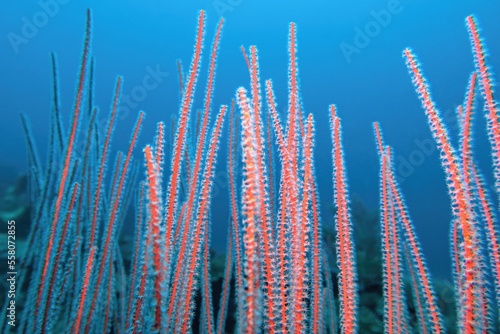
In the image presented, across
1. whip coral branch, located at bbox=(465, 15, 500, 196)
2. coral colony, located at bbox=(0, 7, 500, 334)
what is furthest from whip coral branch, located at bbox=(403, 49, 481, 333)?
whip coral branch, located at bbox=(465, 15, 500, 196)

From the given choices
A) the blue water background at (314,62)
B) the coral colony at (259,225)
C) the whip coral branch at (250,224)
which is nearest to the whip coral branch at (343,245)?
the coral colony at (259,225)

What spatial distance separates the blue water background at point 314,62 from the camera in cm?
2845

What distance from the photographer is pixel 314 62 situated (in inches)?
1276

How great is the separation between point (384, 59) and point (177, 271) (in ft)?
118

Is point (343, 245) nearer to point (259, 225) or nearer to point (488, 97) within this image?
point (259, 225)

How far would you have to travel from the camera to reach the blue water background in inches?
1120

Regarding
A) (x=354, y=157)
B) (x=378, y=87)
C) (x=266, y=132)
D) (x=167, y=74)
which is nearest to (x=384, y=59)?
(x=378, y=87)

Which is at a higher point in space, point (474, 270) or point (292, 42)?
point (292, 42)

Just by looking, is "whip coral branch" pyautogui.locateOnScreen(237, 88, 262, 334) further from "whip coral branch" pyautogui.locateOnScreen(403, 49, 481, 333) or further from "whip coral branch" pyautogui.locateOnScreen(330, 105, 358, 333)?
"whip coral branch" pyautogui.locateOnScreen(403, 49, 481, 333)

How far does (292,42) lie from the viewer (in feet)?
6.86

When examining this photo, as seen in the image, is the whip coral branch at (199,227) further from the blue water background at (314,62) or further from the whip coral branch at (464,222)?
the blue water background at (314,62)

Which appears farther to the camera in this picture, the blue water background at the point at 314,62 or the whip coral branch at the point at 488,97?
the blue water background at the point at 314,62

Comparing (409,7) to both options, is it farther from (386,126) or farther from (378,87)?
(386,126)

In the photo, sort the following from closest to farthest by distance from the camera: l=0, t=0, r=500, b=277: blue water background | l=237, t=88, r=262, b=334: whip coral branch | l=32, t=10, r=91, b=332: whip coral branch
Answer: l=237, t=88, r=262, b=334: whip coral branch
l=32, t=10, r=91, b=332: whip coral branch
l=0, t=0, r=500, b=277: blue water background
